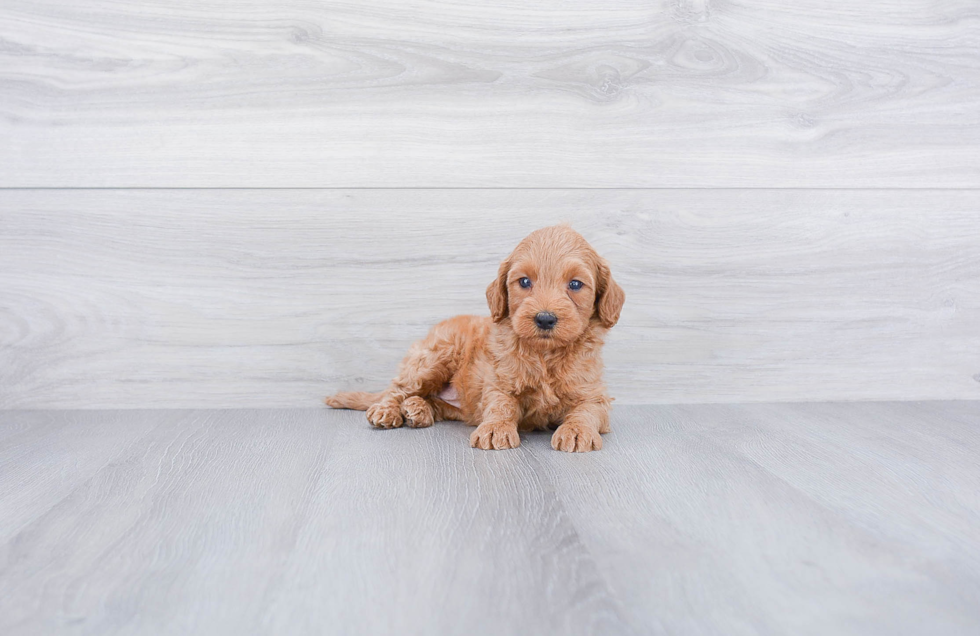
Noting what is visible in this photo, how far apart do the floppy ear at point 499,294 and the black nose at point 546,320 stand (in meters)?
0.14

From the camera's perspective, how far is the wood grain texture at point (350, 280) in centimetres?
192

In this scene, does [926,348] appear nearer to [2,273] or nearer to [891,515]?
[891,515]

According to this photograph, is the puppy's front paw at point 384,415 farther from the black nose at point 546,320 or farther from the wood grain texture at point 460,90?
the wood grain texture at point 460,90

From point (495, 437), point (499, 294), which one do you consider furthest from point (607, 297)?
point (495, 437)

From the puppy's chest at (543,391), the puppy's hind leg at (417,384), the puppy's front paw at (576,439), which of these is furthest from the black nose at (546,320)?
the puppy's hind leg at (417,384)

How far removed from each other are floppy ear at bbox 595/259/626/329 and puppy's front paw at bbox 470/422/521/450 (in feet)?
1.13

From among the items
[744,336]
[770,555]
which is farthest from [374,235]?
[770,555]

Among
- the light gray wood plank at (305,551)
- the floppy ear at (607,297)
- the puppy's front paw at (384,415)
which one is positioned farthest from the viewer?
the puppy's front paw at (384,415)

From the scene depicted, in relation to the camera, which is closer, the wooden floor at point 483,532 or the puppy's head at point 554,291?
the wooden floor at point 483,532

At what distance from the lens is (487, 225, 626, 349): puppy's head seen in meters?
1.48

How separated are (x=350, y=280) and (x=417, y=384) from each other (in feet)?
1.31

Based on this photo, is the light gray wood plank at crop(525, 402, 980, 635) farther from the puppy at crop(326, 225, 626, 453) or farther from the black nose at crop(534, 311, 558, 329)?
the black nose at crop(534, 311, 558, 329)

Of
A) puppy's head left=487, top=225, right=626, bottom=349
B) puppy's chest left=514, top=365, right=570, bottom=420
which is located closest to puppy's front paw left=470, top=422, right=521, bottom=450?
puppy's chest left=514, top=365, right=570, bottom=420

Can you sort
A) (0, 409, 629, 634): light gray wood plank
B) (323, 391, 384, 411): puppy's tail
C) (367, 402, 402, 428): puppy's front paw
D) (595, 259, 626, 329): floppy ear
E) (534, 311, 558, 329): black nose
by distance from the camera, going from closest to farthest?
(0, 409, 629, 634): light gray wood plank → (534, 311, 558, 329): black nose → (595, 259, 626, 329): floppy ear → (367, 402, 402, 428): puppy's front paw → (323, 391, 384, 411): puppy's tail
